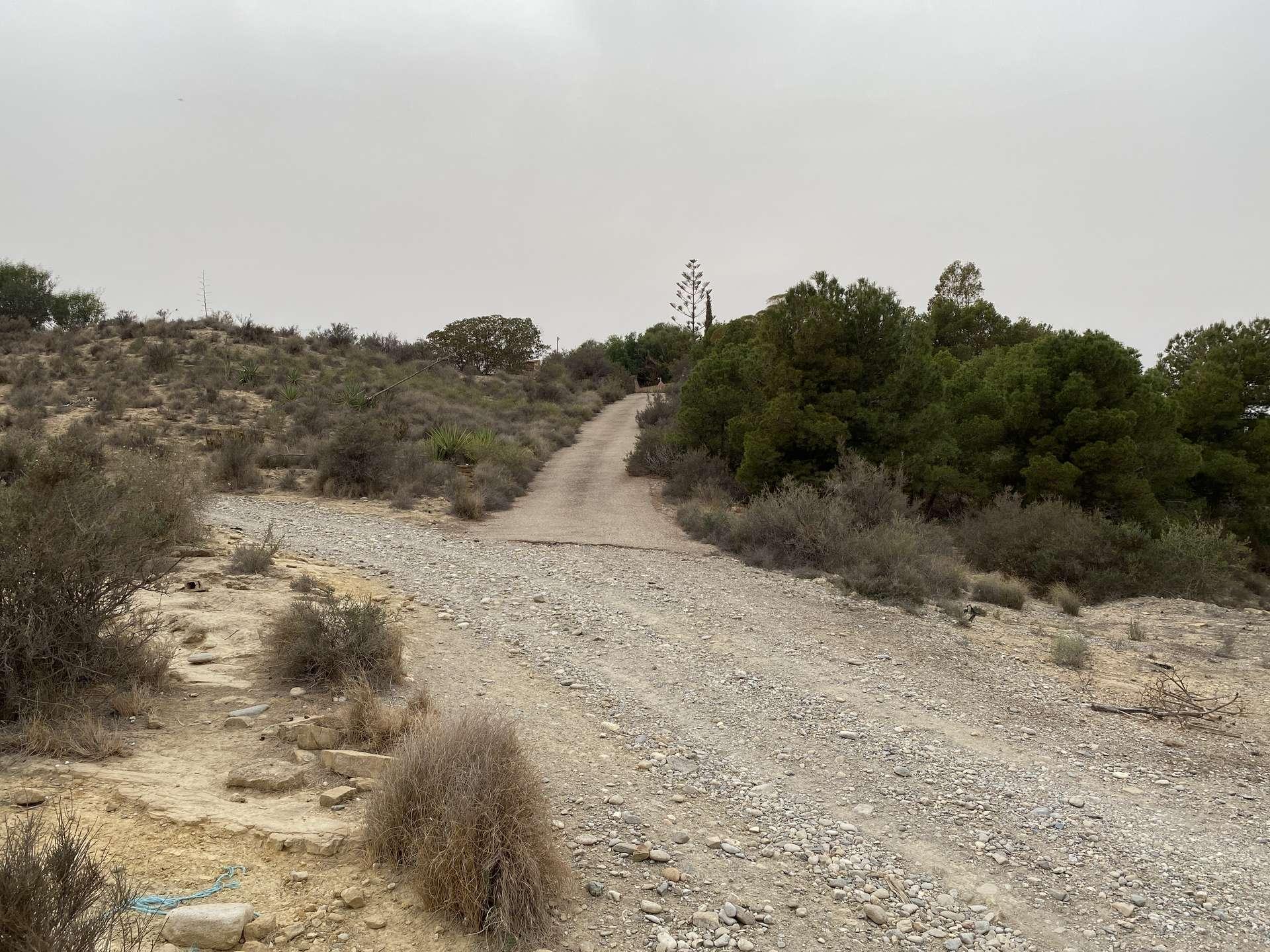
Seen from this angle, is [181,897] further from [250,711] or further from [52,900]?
[250,711]

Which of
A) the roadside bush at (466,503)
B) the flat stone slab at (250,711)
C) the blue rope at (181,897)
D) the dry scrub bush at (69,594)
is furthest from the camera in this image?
the roadside bush at (466,503)

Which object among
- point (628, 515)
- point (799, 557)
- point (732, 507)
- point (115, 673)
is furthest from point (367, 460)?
point (115, 673)

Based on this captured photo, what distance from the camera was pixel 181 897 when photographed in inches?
124

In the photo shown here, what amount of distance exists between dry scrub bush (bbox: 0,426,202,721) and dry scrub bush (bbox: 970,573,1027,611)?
1021 centimetres

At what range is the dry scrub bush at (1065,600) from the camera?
11.2 meters

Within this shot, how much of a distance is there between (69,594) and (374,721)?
2103 millimetres

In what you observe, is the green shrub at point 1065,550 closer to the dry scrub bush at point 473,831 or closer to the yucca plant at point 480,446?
the yucca plant at point 480,446

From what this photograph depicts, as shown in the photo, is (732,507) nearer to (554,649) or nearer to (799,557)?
(799,557)

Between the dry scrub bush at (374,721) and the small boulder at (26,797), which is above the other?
the small boulder at (26,797)

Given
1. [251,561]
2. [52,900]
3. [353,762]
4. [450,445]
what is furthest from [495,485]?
[52,900]

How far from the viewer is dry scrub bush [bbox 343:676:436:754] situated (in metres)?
4.80

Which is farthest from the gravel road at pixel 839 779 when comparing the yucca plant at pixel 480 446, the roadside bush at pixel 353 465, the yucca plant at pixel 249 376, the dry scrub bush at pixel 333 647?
the yucca plant at pixel 249 376

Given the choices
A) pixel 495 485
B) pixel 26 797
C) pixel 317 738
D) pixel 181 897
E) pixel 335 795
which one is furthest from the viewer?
pixel 495 485

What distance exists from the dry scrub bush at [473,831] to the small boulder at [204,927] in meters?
0.71
